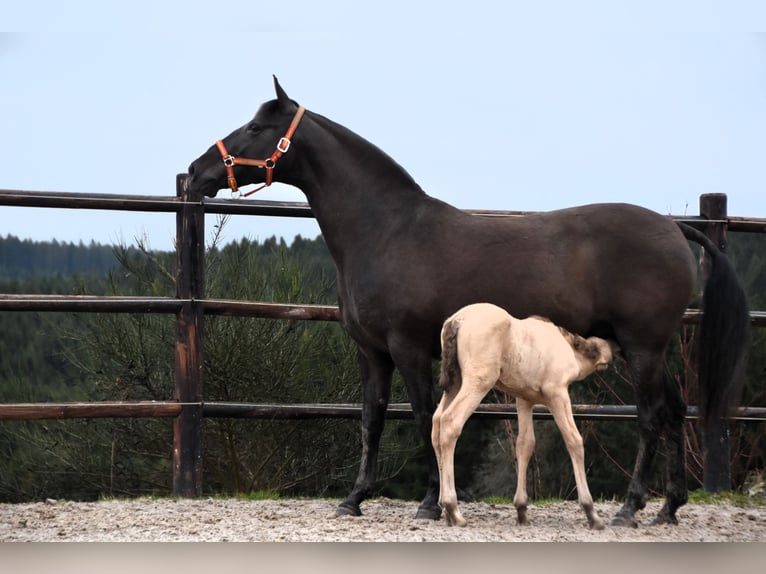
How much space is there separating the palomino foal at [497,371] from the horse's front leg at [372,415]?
701mm

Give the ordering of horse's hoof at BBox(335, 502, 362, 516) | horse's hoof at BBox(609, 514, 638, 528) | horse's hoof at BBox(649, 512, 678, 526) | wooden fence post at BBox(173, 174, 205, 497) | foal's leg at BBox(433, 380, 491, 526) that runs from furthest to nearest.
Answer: wooden fence post at BBox(173, 174, 205, 497) < horse's hoof at BBox(335, 502, 362, 516) < horse's hoof at BBox(649, 512, 678, 526) < horse's hoof at BBox(609, 514, 638, 528) < foal's leg at BBox(433, 380, 491, 526)

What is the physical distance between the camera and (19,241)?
1384cm

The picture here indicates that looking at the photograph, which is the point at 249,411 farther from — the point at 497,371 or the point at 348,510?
the point at 497,371

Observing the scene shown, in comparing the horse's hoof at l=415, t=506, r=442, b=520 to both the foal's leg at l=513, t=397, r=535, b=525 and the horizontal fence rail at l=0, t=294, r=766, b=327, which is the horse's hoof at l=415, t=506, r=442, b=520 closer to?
the foal's leg at l=513, t=397, r=535, b=525

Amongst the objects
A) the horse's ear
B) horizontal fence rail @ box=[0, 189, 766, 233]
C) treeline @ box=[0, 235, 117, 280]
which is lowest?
treeline @ box=[0, 235, 117, 280]

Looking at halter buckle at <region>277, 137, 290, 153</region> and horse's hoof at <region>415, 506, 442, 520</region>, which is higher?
halter buckle at <region>277, 137, 290, 153</region>

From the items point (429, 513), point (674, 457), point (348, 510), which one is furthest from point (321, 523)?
point (674, 457)

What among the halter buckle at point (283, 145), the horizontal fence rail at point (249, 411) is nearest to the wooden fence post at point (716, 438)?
the horizontal fence rail at point (249, 411)

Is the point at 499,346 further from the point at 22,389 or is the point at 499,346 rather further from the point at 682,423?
the point at 22,389

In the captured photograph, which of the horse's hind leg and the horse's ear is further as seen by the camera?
the horse's ear

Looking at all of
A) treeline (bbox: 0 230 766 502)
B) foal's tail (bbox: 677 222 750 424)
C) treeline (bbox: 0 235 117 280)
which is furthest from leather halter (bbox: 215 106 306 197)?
treeline (bbox: 0 235 117 280)

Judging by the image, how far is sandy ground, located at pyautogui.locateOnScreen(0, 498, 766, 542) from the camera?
405 cm

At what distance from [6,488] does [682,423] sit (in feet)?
36.0

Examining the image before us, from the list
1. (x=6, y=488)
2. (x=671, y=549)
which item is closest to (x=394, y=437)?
(x=6, y=488)
